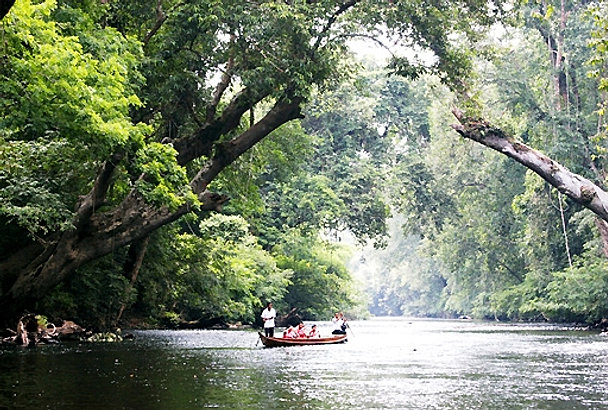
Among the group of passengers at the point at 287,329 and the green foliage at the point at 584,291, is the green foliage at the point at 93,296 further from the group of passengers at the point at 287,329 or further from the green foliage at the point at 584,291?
the green foliage at the point at 584,291

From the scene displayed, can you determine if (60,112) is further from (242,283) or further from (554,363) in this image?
(242,283)

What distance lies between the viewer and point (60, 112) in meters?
15.3

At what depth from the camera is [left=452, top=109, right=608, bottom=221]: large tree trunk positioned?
21.2 metres

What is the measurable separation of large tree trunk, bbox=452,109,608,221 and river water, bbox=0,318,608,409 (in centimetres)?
416

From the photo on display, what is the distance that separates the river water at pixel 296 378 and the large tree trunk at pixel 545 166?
416 centimetres

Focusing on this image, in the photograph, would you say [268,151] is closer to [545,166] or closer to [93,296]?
[93,296]

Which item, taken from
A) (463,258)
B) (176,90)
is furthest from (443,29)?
(463,258)

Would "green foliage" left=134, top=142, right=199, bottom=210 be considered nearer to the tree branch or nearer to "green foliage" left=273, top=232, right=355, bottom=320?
the tree branch

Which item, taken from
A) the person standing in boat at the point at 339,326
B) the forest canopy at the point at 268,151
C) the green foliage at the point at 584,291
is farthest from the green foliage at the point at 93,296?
the green foliage at the point at 584,291

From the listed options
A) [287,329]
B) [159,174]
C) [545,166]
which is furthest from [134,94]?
[545,166]

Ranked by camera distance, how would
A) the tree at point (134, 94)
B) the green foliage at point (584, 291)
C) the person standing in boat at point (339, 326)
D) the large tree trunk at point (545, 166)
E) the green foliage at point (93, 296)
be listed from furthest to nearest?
the green foliage at point (584, 291) < the person standing in boat at point (339, 326) < the green foliage at point (93, 296) < the large tree trunk at point (545, 166) < the tree at point (134, 94)

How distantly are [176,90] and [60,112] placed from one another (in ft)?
18.2

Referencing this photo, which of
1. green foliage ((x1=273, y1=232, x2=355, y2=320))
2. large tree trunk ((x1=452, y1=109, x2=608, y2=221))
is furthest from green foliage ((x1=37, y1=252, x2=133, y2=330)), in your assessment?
green foliage ((x1=273, y1=232, x2=355, y2=320))

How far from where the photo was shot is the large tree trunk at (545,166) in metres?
21.2
